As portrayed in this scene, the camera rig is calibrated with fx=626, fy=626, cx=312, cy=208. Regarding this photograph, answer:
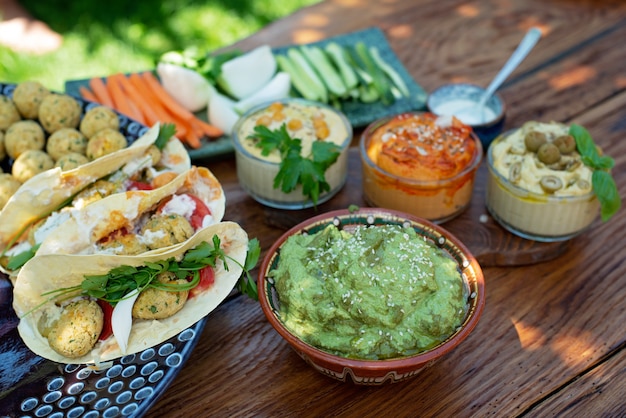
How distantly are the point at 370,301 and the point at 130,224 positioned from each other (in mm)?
860

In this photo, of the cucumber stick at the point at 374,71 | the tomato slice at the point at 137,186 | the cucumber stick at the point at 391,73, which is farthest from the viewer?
the cucumber stick at the point at 391,73

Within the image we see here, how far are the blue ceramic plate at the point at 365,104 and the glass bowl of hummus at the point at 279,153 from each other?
31cm

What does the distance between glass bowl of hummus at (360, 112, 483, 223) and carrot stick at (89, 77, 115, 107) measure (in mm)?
1536

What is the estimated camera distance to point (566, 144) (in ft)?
8.25

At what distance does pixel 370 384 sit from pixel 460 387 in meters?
0.34

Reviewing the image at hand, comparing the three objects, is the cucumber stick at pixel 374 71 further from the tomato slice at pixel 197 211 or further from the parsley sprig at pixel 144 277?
the parsley sprig at pixel 144 277

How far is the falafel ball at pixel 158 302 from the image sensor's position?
1930mm

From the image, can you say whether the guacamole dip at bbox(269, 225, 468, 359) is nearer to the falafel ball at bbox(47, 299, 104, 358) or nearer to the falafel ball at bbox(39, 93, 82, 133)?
the falafel ball at bbox(47, 299, 104, 358)

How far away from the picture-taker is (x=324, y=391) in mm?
2084

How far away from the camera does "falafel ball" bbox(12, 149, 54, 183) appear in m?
2.47

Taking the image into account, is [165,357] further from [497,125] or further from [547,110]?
[547,110]

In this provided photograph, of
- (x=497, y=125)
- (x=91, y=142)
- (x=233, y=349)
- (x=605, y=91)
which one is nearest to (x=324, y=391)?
(x=233, y=349)

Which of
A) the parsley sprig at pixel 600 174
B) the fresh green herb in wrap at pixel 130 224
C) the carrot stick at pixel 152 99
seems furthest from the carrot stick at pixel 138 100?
the parsley sprig at pixel 600 174

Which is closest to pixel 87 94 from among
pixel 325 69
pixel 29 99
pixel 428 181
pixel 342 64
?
pixel 29 99
